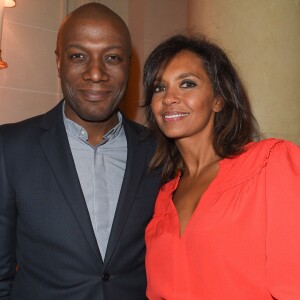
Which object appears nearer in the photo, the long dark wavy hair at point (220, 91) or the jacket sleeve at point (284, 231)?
the jacket sleeve at point (284, 231)

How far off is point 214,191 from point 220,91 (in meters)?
Result: 0.47

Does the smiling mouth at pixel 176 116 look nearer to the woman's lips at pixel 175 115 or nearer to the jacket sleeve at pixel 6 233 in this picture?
the woman's lips at pixel 175 115

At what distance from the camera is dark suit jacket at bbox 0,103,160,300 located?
1565mm

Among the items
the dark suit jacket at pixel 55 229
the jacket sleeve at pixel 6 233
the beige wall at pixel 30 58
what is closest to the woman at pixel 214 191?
the dark suit jacket at pixel 55 229

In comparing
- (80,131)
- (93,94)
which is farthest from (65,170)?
(93,94)

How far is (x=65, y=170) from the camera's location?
5.38 ft

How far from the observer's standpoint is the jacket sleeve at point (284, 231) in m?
1.23

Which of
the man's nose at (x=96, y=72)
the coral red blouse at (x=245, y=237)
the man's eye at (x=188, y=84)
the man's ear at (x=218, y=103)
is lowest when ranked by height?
the coral red blouse at (x=245, y=237)

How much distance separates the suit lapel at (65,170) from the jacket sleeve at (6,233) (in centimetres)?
20

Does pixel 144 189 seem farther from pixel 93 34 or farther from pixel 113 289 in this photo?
pixel 93 34

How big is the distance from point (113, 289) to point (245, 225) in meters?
0.62

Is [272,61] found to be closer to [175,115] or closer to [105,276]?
[175,115]

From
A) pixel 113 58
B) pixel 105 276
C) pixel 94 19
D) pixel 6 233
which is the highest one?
pixel 94 19

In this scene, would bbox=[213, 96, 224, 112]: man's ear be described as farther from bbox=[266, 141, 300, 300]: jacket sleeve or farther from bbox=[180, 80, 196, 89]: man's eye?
bbox=[266, 141, 300, 300]: jacket sleeve
